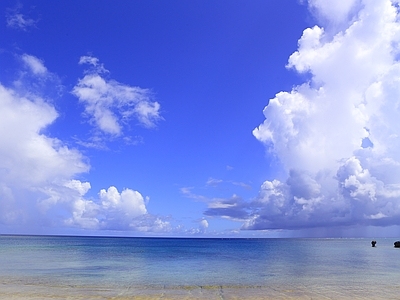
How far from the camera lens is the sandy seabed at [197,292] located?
25.9m

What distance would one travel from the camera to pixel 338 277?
128ft

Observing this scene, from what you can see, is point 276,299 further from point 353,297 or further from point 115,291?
point 115,291

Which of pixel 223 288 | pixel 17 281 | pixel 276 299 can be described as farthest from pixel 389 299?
pixel 17 281

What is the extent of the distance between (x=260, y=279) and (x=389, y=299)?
47.0 ft

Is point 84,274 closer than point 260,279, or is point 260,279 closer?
point 260,279

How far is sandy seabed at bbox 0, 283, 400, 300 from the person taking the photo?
2594 centimetres

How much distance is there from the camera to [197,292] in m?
28.5

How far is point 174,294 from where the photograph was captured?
27.3 m

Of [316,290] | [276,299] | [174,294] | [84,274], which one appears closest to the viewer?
[276,299]

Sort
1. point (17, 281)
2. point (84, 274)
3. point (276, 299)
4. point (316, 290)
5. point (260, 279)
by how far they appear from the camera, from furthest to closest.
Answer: point (84, 274), point (260, 279), point (17, 281), point (316, 290), point (276, 299)

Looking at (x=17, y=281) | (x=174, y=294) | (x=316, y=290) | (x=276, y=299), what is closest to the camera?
(x=276, y=299)

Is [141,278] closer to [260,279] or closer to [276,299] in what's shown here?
[260,279]

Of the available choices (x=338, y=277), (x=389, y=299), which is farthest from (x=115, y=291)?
(x=338, y=277)

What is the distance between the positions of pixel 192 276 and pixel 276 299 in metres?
16.2
